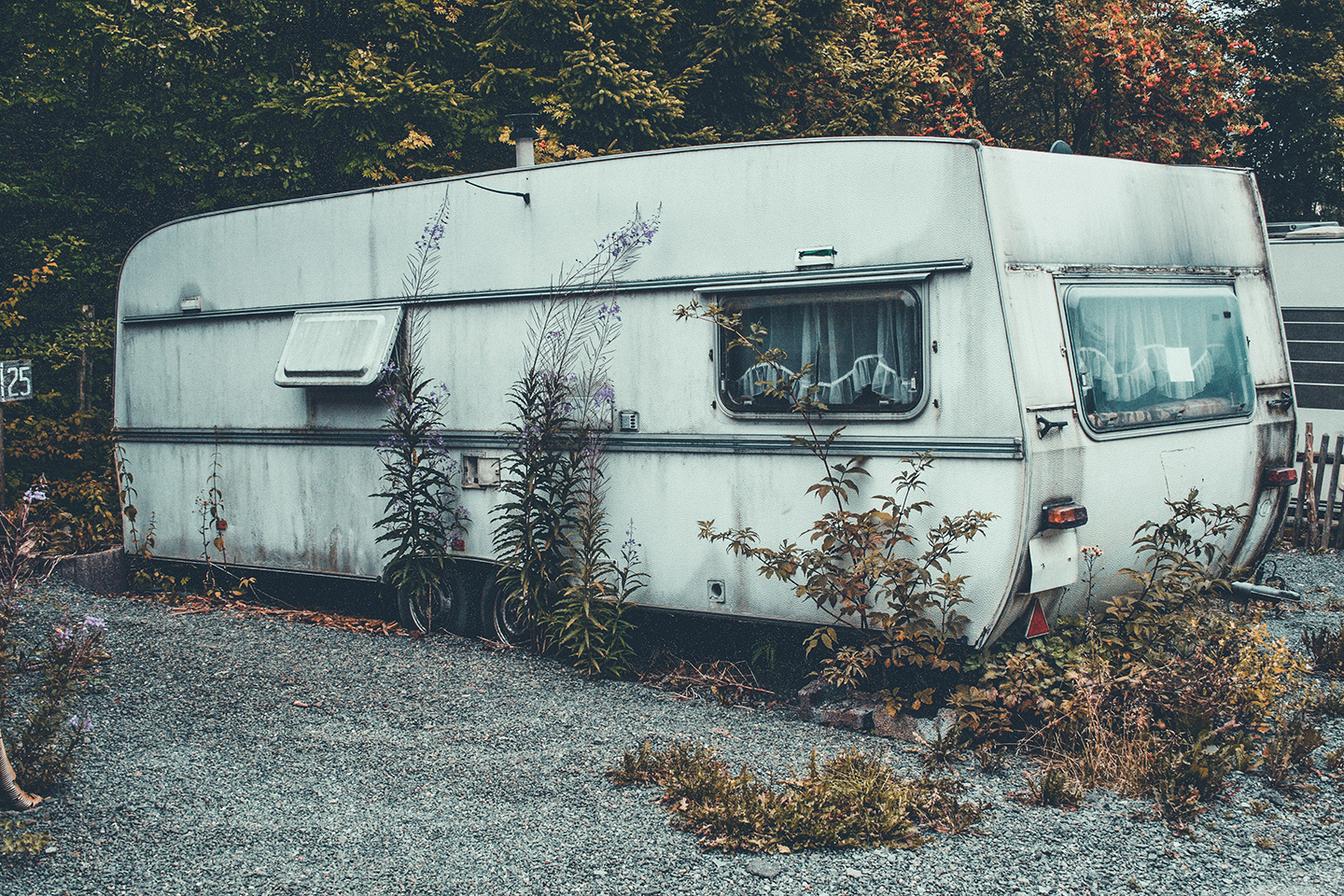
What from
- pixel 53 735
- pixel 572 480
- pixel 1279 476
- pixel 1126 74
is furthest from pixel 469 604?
pixel 1126 74

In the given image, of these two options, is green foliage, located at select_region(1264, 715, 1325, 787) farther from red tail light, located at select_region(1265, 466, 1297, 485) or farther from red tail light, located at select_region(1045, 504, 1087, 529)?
red tail light, located at select_region(1265, 466, 1297, 485)

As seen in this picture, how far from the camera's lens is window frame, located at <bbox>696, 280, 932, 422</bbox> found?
534 centimetres

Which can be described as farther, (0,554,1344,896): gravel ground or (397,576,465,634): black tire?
(397,576,465,634): black tire

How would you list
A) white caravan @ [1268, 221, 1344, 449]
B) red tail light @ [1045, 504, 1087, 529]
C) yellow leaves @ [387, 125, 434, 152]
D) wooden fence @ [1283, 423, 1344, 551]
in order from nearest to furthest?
red tail light @ [1045, 504, 1087, 529], wooden fence @ [1283, 423, 1344, 551], white caravan @ [1268, 221, 1344, 449], yellow leaves @ [387, 125, 434, 152]

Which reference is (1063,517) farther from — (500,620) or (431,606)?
(431,606)

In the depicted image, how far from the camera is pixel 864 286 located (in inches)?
219

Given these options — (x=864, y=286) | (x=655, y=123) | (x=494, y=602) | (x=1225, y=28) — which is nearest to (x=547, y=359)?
(x=494, y=602)

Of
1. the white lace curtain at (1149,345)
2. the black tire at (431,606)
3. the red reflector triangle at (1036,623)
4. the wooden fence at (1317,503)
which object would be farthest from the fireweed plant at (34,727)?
the wooden fence at (1317,503)

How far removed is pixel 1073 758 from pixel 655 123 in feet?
31.5

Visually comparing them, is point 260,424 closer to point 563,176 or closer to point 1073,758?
point 563,176

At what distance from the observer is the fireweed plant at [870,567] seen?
523cm

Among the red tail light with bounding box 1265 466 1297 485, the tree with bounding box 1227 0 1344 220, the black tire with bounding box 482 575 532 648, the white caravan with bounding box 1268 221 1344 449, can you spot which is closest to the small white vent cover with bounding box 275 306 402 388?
the black tire with bounding box 482 575 532 648

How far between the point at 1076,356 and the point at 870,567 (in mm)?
1461

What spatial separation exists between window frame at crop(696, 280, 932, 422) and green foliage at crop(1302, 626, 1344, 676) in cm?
276
